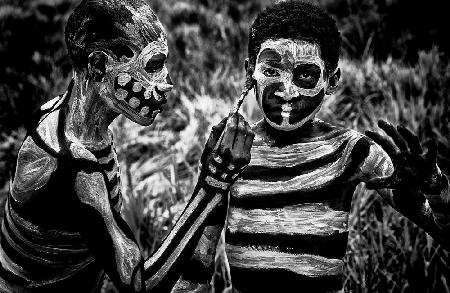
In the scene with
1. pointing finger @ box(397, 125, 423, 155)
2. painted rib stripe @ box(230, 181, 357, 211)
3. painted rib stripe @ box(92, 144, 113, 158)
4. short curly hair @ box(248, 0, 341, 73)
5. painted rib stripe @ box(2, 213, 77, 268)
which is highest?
short curly hair @ box(248, 0, 341, 73)

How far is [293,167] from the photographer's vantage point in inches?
61.5

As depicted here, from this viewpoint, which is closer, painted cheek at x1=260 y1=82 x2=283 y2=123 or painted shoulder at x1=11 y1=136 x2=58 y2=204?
painted shoulder at x1=11 y1=136 x2=58 y2=204

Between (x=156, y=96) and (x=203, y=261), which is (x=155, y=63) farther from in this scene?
(x=203, y=261)

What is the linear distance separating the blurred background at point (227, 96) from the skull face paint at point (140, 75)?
114 centimetres

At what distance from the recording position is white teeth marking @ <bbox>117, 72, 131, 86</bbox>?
145 cm

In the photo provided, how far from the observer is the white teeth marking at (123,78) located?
1.45 metres

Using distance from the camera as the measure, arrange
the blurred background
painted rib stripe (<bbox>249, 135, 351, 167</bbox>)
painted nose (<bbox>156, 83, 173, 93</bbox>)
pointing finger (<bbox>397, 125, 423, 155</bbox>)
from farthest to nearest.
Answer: the blurred background < painted rib stripe (<bbox>249, 135, 351, 167</bbox>) < painted nose (<bbox>156, 83, 173, 93</bbox>) < pointing finger (<bbox>397, 125, 423, 155</bbox>)

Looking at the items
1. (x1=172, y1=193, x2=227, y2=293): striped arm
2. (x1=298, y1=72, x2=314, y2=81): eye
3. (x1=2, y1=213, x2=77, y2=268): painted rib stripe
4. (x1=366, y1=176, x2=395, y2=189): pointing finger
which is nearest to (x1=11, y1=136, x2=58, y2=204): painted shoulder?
(x1=2, y1=213, x2=77, y2=268): painted rib stripe

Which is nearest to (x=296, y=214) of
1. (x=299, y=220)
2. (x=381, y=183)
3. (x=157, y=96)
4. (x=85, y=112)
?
(x=299, y=220)

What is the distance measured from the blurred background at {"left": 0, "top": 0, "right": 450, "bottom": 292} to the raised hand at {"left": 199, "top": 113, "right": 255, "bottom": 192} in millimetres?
994

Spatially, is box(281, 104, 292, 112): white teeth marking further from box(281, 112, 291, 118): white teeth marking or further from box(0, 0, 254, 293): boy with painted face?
box(0, 0, 254, 293): boy with painted face

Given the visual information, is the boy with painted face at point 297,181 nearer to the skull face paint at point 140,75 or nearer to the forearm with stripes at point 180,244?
the forearm with stripes at point 180,244

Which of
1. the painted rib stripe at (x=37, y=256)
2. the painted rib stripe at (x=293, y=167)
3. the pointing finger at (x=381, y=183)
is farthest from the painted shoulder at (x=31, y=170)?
the pointing finger at (x=381, y=183)

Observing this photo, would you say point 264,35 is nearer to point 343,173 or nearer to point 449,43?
point 343,173
